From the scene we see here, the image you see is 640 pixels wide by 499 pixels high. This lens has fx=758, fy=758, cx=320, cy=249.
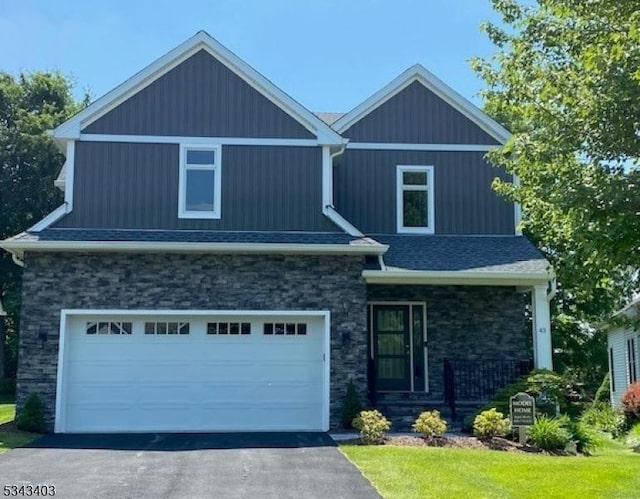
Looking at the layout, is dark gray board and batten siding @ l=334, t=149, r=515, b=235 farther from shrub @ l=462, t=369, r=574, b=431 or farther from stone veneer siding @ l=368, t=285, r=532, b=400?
shrub @ l=462, t=369, r=574, b=431

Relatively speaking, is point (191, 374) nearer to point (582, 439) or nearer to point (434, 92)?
point (582, 439)

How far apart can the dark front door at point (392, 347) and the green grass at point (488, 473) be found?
→ 468 centimetres

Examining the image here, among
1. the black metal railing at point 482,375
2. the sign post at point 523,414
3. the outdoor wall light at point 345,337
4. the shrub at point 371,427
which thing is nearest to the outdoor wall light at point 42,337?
the outdoor wall light at point 345,337

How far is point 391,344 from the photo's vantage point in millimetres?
16250

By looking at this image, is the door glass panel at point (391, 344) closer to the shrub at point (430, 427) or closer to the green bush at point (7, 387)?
the shrub at point (430, 427)

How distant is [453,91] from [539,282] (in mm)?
5217

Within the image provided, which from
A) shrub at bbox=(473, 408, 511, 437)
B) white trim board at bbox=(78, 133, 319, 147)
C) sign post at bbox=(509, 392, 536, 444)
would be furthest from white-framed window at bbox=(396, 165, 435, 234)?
sign post at bbox=(509, 392, 536, 444)

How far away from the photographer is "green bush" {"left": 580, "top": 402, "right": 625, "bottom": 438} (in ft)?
57.6

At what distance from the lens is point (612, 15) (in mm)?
7980

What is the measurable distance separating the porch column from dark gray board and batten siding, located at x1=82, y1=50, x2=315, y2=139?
5508 millimetres

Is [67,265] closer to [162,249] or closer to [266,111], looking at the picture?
[162,249]

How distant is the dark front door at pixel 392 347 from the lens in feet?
52.9

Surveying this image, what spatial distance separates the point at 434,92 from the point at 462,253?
4114mm

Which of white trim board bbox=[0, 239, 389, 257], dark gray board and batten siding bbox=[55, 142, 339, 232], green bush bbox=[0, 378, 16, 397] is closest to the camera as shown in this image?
white trim board bbox=[0, 239, 389, 257]
